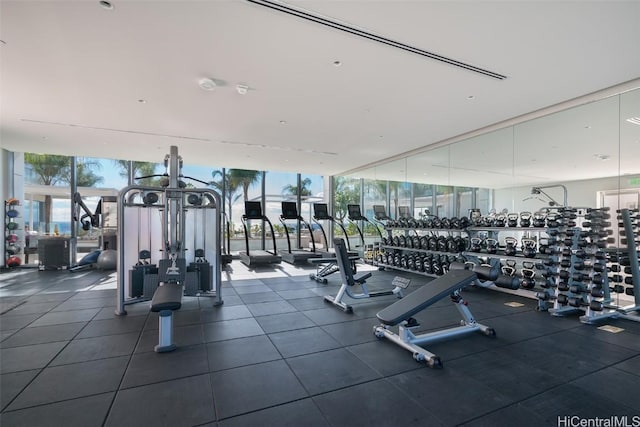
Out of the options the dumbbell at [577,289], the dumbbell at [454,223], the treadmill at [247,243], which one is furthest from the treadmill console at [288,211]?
the dumbbell at [577,289]

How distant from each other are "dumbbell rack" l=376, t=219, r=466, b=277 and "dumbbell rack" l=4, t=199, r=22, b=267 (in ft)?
28.4

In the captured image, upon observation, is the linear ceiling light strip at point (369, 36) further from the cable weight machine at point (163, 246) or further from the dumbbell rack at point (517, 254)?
the cable weight machine at point (163, 246)

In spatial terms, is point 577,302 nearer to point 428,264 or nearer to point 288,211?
point 428,264

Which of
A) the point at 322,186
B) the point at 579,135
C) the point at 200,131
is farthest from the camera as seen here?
the point at 322,186

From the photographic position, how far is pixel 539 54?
305cm

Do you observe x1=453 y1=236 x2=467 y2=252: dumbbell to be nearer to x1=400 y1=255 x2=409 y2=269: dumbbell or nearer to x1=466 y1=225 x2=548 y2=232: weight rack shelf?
x1=466 y1=225 x2=548 y2=232: weight rack shelf

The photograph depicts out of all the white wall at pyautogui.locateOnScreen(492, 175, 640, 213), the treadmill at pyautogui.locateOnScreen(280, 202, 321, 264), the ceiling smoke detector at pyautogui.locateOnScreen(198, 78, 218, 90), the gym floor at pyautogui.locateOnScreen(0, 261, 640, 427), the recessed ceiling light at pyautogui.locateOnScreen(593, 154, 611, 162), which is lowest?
the gym floor at pyautogui.locateOnScreen(0, 261, 640, 427)

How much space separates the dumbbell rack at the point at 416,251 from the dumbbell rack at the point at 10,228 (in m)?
8.67

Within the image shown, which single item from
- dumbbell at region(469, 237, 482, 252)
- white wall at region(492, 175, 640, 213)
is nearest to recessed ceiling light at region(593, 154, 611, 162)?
white wall at region(492, 175, 640, 213)

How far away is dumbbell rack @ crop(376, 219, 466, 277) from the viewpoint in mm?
5799

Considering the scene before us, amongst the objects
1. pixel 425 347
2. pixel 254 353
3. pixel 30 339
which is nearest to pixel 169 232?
pixel 30 339

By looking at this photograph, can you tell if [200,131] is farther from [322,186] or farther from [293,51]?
[322,186]

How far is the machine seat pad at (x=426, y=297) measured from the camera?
2.75m

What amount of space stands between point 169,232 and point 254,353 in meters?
2.58
